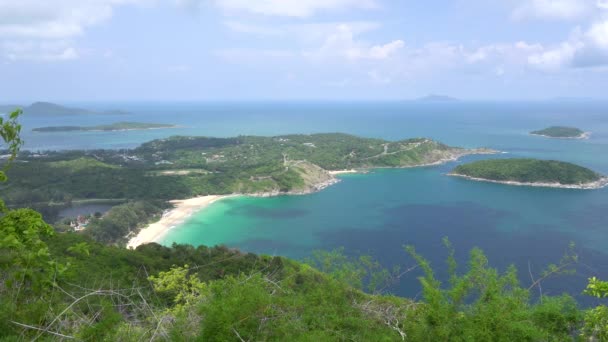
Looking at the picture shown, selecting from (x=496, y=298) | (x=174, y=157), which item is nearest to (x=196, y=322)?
(x=496, y=298)

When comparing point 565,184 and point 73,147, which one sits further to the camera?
point 73,147

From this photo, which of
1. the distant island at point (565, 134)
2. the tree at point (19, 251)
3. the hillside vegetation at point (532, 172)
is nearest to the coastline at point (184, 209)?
the hillside vegetation at point (532, 172)

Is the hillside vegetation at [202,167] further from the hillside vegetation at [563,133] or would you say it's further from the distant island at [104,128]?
the distant island at [104,128]

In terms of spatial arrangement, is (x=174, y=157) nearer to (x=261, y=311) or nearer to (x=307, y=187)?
(x=307, y=187)

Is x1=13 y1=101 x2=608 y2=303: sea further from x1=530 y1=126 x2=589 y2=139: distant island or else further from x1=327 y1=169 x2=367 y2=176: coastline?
x1=530 y1=126 x2=589 y2=139: distant island

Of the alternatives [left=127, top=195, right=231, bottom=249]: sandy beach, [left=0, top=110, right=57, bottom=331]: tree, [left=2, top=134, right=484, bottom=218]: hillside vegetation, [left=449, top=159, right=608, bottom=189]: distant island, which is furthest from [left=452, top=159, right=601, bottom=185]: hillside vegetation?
[left=0, top=110, right=57, bottom=331]: tree

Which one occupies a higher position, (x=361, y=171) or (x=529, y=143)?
(x=529, y=143)
